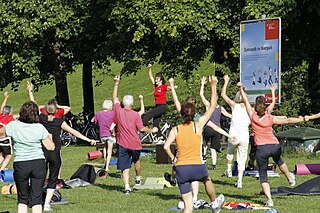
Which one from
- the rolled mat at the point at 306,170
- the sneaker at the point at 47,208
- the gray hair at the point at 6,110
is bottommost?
the rolled mat at the point at 306,170

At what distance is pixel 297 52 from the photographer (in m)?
28.2

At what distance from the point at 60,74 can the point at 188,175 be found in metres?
24.0

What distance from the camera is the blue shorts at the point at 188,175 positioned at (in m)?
10.6

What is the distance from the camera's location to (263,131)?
12.9 metres

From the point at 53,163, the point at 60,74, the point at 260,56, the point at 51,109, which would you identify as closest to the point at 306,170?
the point at 260,56

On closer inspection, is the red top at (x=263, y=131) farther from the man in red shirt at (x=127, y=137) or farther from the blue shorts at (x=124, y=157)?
the blue shorts at (x=124, y=157)

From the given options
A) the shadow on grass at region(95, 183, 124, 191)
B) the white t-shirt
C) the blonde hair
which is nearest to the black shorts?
the shadow on grass at region(95, 183, 124, 191)

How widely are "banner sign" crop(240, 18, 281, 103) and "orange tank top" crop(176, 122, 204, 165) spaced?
1002 centimetres

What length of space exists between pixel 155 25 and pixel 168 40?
875mm

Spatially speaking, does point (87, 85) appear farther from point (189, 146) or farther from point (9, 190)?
point (189, 146)

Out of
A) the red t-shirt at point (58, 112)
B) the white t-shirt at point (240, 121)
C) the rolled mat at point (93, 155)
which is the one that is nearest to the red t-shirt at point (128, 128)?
the red t-shirt at point (58, 112)

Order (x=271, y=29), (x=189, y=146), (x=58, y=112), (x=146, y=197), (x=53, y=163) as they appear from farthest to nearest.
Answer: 1. (x=271, y=29)
2. (x=58, y=112)
3. (x=146, y=197)
4. (x=53, y=163)
5. (x=189, y=146)

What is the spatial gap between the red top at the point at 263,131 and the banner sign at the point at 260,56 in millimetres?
7561

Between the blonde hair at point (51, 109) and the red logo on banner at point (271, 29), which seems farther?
the red logo on banner at point (271, 29)
